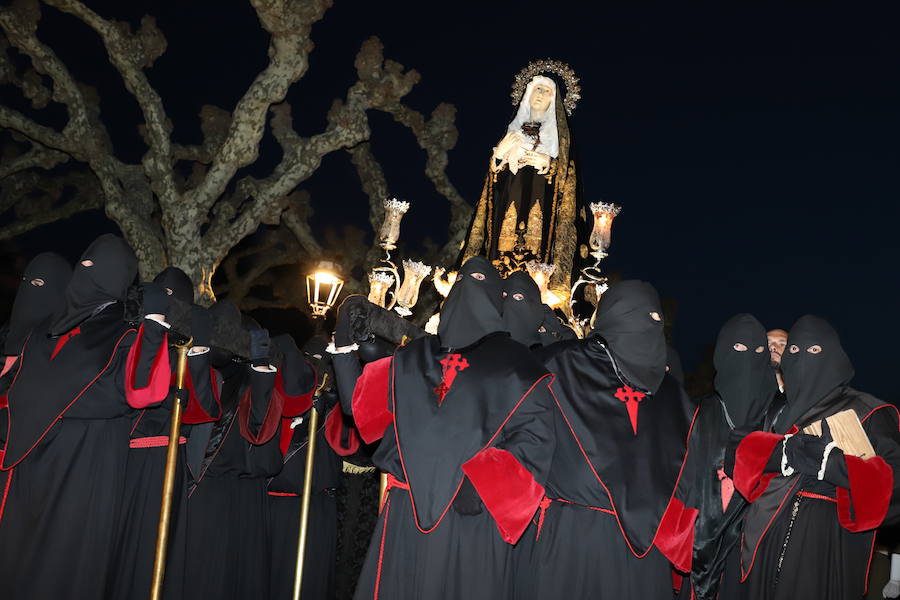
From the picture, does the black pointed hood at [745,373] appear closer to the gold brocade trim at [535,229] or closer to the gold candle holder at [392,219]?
the gold candle holder at [392,219]

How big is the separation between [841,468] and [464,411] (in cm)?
192

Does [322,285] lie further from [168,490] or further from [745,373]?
[745,373]

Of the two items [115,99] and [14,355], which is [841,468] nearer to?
[14,355]

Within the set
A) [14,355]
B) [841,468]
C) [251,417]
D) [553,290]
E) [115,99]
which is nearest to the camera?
[841,468]

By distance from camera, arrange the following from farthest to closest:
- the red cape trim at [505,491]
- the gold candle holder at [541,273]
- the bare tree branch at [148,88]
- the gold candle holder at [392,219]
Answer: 1. the bare tree branch at [148,88]
2. the gold candle holder at [541,273]
3. the gold candle holder at [392,219]
4. the red cape trim at [505,491]

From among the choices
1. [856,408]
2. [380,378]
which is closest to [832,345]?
[856,408]

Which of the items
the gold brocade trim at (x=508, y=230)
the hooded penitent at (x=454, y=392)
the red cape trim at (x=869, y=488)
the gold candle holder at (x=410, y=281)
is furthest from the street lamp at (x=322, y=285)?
the gold brocade trim at (x=508, y=230)

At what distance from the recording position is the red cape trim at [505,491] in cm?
356

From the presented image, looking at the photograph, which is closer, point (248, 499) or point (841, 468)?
point (841, 468)

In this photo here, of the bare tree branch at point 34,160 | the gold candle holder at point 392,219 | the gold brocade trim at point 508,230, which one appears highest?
the bare tree branch at point 34,160

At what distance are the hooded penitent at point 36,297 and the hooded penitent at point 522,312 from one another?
9.62ft

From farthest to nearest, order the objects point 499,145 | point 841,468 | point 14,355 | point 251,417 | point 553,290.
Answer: point 499,145 → point 553,290 → point 251,417 → point 14,355 → point 841,468

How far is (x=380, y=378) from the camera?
389cm

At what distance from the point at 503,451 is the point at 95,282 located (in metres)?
2.62
